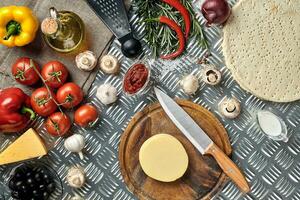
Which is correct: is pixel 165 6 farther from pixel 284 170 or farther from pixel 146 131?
pixel 284 170

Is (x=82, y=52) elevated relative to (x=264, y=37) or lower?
elevated

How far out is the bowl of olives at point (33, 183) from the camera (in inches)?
92.3

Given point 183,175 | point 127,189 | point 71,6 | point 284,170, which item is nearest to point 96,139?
point 127,189

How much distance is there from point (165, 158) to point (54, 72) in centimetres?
56

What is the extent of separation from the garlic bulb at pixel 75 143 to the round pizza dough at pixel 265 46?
68 centimetres

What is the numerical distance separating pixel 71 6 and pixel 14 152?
0.65 metres

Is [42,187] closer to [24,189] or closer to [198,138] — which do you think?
[24,189]

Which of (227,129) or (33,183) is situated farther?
(227,129)

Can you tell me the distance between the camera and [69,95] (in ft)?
7.73

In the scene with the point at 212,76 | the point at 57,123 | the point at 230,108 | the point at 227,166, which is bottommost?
the point at 227,166

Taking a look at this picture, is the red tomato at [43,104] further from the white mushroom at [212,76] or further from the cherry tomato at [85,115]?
the white mushroom at [212,76]

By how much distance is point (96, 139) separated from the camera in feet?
8.11

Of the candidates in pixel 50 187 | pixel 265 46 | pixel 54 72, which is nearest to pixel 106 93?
pixel 54 72

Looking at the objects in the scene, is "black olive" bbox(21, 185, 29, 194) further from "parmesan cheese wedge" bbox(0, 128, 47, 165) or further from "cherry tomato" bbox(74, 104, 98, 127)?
"cherry tomato" bbox(74, 104, 98, 127)
